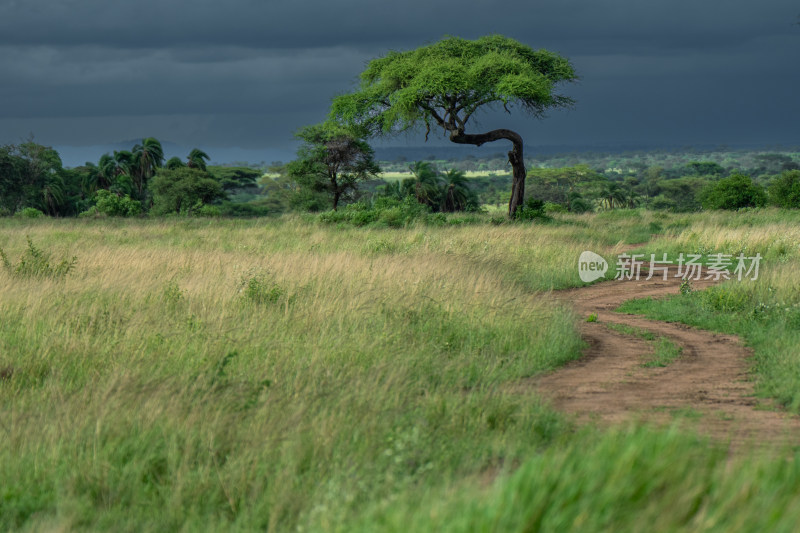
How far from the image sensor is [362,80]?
1258 inches

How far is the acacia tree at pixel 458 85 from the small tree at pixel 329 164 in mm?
19380

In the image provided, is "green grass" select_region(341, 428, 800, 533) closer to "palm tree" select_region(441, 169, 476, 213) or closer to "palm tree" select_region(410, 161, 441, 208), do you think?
"palm tree" select_region(410, 161, 441, 208)

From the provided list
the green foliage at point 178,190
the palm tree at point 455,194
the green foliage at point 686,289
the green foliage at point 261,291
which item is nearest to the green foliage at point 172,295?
the green foliage at point 261,291

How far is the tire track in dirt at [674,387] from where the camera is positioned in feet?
17.4

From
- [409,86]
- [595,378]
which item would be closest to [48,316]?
[595,378]

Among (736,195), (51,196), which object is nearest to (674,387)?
(736,195)

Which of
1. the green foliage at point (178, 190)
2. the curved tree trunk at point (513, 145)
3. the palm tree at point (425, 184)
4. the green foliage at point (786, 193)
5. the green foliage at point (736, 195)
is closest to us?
the curved tree trunk at point (513, 145)

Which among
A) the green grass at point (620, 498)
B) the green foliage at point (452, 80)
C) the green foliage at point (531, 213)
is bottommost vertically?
Result: the green grass at point (620, 498)

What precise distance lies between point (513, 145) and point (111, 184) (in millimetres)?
52217

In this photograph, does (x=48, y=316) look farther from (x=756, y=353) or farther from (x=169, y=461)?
(x=756, y=353)

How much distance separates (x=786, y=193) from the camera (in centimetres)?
4353

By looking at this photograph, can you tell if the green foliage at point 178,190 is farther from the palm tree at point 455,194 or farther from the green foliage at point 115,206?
the palm tree at point 455,194

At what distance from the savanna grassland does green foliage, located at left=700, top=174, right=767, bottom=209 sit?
31632 millimetres

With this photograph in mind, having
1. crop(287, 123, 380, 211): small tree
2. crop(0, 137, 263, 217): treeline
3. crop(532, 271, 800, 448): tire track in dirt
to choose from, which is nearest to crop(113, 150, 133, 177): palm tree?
crop(0, 137, 263, 217): treeline
